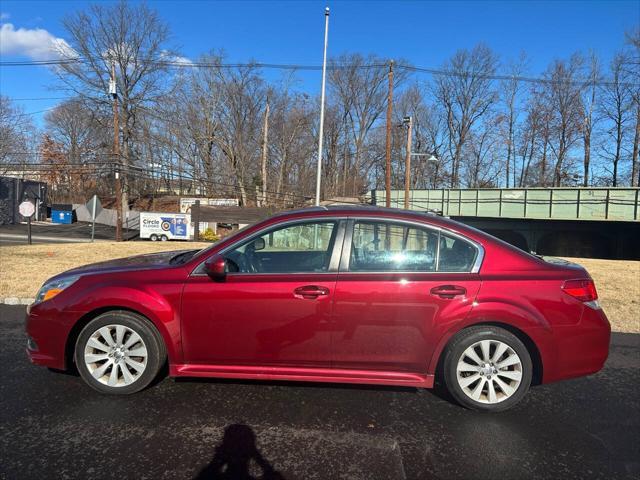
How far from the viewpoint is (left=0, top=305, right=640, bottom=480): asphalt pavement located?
2.54 metres

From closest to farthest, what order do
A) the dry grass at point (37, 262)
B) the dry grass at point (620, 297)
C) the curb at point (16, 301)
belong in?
the dry grass at point (620, 297) → the curb at point (16, 301) → the dry grass at point (37, 262)

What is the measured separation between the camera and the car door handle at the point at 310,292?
128 inches

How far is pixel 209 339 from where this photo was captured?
3318mm

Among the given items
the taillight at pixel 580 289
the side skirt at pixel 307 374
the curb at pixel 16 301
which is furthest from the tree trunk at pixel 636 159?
the curb at pixel 16 301

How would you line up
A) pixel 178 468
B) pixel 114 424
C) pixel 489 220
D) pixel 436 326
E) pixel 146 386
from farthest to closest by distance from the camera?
pixel 489 220 < pixel 146 386 < pixel 436 326 < pixel 114 424 < pixel 178 468

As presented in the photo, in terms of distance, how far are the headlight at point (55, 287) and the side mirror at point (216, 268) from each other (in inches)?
48.9

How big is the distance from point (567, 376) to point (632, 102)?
176 ft

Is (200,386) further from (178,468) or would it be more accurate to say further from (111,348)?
(178,468)

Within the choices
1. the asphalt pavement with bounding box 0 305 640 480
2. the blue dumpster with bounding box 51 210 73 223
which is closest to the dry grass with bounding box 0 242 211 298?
the asphalt pavement with bounding box 0 305 640 480

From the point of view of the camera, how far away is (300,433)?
9.65ft

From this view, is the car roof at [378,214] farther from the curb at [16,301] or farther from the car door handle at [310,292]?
the curb at [16,301]

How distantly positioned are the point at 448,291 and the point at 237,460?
1.97 m

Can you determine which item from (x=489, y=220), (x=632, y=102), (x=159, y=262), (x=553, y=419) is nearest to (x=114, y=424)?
(x=159, y=262)

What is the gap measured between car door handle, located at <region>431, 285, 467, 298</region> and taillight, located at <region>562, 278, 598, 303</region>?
2.83ft
